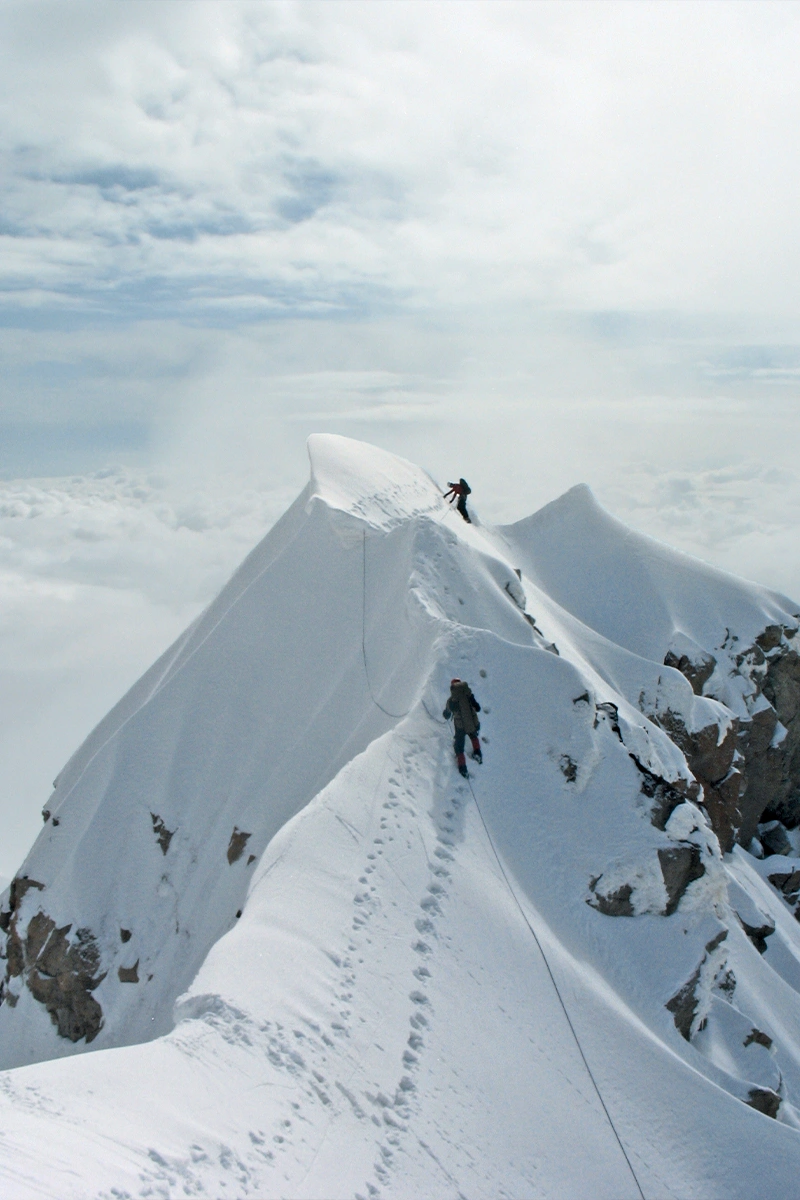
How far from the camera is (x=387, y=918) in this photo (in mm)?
11391

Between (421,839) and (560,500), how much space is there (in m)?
28.7

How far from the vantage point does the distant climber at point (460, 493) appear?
85.5 feet

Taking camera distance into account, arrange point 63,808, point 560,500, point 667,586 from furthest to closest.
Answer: point 560,500, point 667,586, point 63,808

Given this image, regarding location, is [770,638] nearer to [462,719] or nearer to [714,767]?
[714,767]

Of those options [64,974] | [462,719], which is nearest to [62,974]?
[64,974]

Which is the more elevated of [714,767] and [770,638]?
[770,638]

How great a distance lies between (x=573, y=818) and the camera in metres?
14.6

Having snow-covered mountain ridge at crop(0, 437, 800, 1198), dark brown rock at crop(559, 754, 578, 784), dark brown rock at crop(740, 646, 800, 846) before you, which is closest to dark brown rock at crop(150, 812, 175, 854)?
snow-covered mountain ridge at crop(0, 437, 800, 1198)

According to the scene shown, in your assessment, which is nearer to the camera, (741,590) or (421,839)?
(421,839)

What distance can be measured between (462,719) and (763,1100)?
7800 mm

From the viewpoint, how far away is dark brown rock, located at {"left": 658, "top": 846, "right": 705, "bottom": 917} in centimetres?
1430

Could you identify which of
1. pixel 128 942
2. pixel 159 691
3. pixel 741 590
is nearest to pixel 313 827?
pixel 128 942

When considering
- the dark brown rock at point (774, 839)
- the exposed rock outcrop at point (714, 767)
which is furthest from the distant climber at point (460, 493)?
the dark brown rock at point (774, 839)

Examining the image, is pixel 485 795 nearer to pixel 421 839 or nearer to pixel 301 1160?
pixel 421 839
